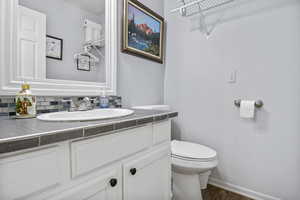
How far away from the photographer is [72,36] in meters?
1.01

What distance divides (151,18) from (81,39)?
2.79 ft

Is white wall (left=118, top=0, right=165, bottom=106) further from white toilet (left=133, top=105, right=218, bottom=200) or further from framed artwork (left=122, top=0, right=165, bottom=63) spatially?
white toilet (left=133, top=105, right=218, bottom=200)

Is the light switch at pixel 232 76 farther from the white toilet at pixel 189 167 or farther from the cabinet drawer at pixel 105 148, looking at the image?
the cabinet drawer at pixel 105 148

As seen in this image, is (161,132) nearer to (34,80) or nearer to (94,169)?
(94,169)

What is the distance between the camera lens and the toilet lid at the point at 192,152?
1.13 m

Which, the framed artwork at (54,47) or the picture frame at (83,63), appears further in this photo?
the picture frame at (83,63)

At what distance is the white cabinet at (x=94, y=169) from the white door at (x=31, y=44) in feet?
1.85

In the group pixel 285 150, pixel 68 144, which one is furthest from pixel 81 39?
pixel 285 150

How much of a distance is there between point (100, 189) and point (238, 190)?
1342mm

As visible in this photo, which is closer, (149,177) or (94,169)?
(94,169)

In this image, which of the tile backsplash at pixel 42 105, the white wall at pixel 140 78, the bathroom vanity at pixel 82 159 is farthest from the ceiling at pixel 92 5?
the bathroom vanity at pixel 82 159

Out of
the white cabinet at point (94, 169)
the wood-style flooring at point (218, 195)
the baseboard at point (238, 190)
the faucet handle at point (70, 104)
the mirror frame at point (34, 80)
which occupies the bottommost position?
the wood-style flooring at point (218, 195)

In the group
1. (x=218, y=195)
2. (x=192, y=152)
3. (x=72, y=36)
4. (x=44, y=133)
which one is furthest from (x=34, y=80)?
(x=218, y=195)

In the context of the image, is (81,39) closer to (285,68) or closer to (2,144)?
(2,144)
